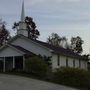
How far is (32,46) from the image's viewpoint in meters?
42.3

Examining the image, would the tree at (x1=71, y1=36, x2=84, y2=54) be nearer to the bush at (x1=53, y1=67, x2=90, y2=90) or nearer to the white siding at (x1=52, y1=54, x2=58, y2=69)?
the white siding at (x1=52, y1=54, x2=58, y2=69)

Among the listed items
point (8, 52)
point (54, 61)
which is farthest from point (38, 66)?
point (8, 52)

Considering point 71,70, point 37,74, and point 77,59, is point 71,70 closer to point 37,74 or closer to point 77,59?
point 37,74

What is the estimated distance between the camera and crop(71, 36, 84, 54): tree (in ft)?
293

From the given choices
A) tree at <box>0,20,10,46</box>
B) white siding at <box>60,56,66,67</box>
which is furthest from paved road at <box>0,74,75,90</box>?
tree at <box>0,20,10,46</box>

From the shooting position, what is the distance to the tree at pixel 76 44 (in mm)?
89213

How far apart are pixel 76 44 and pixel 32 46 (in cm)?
4894

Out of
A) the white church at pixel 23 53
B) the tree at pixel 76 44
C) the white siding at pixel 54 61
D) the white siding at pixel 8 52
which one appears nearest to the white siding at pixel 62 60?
the white church at pixel 23 53

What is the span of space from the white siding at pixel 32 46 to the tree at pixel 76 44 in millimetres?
46867

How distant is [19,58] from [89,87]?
15.2 metres

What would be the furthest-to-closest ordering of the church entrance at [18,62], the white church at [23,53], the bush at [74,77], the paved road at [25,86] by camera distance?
the church entrance at [18,62] → the white church at [23,53] → the bush at [74,77] → the paved road at [25,86]

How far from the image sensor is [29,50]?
42.4 metres

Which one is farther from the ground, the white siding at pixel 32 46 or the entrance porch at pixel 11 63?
the white siding at pixel 32 46

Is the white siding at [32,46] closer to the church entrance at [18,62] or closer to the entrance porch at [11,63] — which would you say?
the church entrance at [18,62]
